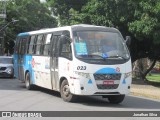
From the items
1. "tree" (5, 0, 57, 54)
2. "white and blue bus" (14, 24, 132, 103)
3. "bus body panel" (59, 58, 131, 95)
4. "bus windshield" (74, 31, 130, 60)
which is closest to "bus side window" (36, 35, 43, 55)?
"white and blue bus" (14, 24, 132, 103)

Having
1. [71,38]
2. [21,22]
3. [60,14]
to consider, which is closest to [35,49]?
[71,38]

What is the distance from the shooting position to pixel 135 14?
28.1m

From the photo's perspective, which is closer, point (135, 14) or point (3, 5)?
point (135, 14)

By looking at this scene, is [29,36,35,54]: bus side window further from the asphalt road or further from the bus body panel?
the bus body panel

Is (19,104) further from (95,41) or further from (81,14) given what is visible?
(81,14)

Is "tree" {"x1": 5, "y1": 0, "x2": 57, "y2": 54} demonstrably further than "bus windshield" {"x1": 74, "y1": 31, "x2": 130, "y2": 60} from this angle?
Yes

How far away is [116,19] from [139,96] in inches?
394

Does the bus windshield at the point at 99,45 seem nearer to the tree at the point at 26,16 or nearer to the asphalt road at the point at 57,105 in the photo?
the asphalt road at the point at 57,105

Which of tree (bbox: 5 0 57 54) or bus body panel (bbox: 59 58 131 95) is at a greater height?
tree (bbox: 5 0 57 54)

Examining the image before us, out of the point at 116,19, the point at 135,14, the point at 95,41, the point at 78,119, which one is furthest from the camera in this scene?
the point at 116,19

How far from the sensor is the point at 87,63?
52.0 feet

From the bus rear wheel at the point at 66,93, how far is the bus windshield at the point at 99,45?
4.25 feet

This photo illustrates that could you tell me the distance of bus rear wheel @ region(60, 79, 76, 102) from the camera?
1644 centimetres

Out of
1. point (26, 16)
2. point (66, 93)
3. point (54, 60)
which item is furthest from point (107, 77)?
point (26, 16)
